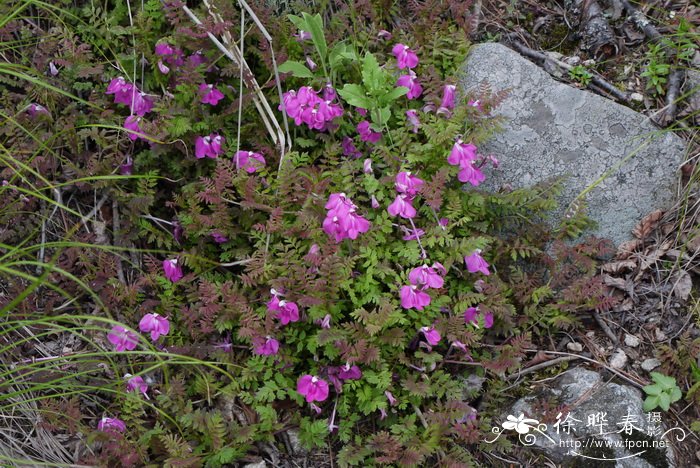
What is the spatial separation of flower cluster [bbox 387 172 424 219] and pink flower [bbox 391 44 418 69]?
2.28ft

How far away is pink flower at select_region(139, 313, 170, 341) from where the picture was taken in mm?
2779

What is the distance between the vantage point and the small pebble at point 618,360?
285 cm

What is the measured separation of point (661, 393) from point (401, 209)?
1.33m

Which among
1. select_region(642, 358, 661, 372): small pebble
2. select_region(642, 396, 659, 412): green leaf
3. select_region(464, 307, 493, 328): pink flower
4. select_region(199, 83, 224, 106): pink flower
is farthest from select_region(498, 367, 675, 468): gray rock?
select_region(199, 83, 224, 106): pink flower

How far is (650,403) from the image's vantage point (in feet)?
8.66

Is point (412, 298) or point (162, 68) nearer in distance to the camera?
point (412, 298)

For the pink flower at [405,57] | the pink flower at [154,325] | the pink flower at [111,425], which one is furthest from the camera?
the pink flower at [405,57]

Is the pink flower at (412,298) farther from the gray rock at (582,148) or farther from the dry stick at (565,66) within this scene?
the dry stick at (565,66)

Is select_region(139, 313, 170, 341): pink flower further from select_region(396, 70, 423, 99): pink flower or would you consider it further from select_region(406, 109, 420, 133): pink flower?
select_region(396, 70, 423, 99): pink flower

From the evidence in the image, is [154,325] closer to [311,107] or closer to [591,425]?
[311,107]

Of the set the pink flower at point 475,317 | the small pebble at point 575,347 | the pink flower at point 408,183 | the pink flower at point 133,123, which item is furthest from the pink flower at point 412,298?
the pink flower at point 133,123

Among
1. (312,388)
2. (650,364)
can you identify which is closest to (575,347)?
(650,364)

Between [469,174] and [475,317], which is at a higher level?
[469,174]

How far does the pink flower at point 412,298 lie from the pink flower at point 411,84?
1033 mm
